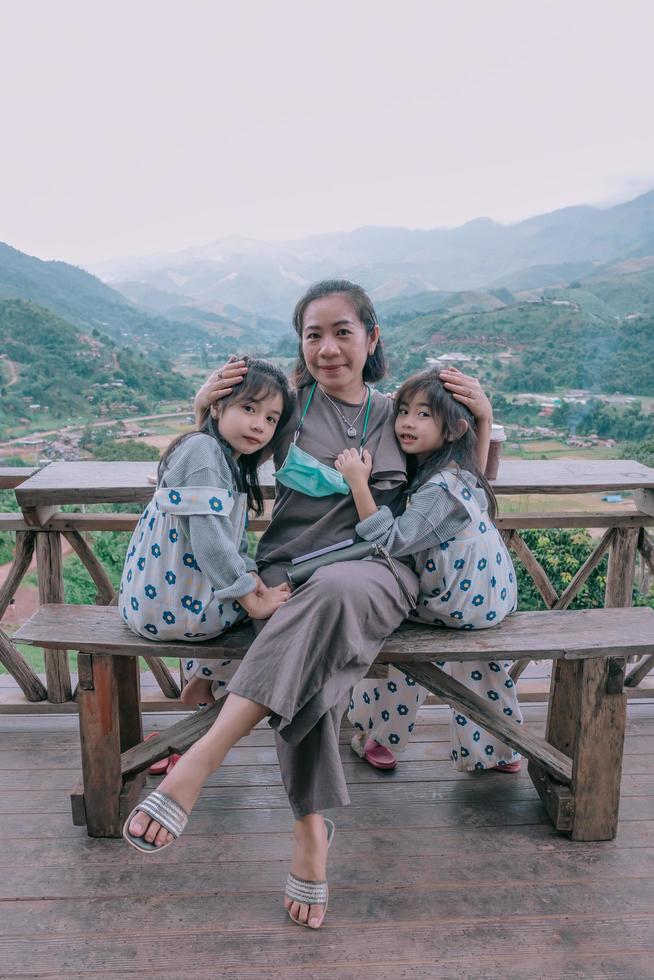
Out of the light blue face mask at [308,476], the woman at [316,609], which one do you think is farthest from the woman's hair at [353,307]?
the light blue face mask at [308,476]

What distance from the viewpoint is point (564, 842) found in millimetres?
1686

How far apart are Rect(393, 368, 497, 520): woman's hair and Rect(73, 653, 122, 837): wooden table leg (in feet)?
2.93

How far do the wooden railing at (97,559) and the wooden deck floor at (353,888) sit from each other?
1.26 feet

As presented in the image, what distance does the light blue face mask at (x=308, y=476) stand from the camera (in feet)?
5.64

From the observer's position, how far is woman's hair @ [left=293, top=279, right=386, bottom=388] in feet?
5.80

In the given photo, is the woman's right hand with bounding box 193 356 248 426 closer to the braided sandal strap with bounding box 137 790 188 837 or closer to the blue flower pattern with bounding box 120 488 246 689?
the blue flower pattern with bounding box 120 488 246 689

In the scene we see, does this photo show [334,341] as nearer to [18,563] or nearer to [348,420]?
[348,420]

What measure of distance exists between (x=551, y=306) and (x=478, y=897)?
24.3 feet

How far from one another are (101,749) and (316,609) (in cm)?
68

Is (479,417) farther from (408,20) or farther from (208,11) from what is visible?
(408,20)

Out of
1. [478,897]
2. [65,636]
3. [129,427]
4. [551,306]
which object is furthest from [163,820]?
[551,306]

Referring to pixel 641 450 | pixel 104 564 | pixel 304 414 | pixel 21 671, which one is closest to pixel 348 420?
pixel 304 414

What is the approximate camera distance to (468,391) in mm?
1726

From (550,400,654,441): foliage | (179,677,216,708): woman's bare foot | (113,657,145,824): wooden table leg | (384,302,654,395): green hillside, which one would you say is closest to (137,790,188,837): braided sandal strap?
(113,657,145,824): wooden table leg
